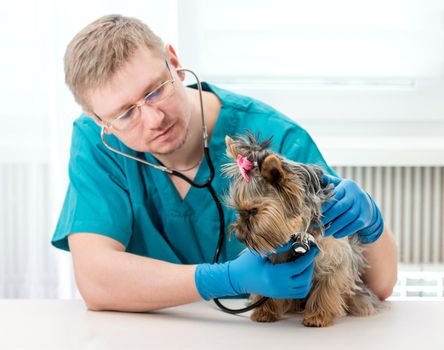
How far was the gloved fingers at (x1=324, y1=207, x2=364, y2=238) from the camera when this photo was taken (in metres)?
1.22

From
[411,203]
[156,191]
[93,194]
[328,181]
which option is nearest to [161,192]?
[156,191]

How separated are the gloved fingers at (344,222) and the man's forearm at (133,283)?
13.0 inches

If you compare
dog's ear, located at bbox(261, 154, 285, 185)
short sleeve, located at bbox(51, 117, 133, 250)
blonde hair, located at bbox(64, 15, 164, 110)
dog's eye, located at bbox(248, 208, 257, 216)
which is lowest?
short sleeve, located at bbox(51, 117, 133, 250)

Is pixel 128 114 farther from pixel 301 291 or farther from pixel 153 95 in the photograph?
pixel 301 291

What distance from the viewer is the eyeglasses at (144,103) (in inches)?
54.9

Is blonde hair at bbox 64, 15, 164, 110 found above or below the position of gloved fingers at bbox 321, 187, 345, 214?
above

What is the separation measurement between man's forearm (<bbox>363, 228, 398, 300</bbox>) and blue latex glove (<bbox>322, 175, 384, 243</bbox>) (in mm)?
119

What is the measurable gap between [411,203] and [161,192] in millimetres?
1214

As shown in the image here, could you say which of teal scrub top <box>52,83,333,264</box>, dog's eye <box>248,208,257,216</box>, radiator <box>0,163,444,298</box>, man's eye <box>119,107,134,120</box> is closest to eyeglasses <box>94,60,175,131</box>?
man's eye <box>119,107,134,120</box>

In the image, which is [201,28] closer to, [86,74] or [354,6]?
[354,6]

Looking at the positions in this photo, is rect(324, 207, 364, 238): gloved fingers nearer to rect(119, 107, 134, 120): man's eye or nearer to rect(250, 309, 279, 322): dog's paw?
rect(250, 309, 279, 322): dog's paw

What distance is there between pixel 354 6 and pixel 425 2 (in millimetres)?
269

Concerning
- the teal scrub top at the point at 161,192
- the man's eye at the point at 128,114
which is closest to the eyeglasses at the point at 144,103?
the man's eye at the point at 128,114

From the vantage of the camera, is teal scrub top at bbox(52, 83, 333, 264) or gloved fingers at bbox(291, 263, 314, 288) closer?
gloved fingers at bbox(291, 263, 314, 288)
